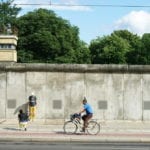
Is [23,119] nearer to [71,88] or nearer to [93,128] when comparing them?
[93,128]

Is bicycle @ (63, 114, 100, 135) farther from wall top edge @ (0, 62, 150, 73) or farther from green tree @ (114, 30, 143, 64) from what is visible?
green tree @ (114, 30, 143, 64)

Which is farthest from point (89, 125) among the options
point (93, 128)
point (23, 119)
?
point (23, 119)

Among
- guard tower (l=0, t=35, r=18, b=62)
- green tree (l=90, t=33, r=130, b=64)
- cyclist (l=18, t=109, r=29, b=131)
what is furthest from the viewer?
green tree (l=90, t=33, r=130, b=64)

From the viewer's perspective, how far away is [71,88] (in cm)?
3108

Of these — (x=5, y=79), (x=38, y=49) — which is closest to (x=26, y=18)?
(x=38, y=49)

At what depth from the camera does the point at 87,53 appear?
108188mm

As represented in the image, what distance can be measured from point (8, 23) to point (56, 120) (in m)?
71.0

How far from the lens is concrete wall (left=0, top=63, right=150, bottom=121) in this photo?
3105 cm

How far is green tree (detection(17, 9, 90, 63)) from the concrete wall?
57322mm

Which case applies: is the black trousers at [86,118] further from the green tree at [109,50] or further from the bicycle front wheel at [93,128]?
the green tree at [109,50]

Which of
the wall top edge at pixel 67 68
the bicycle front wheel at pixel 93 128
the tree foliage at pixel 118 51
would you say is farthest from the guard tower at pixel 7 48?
the tree foliage at pixel 118 51

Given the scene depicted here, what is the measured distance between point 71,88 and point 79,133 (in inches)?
192

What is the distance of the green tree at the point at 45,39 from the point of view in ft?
294

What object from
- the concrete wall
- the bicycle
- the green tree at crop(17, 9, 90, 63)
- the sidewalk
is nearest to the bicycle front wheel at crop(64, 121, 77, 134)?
the bicycle
